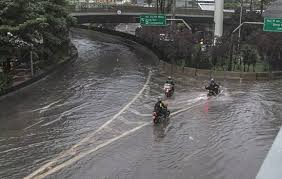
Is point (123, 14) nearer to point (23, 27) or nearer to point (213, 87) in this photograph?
point (23, 27)

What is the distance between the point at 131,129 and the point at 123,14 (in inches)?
1981

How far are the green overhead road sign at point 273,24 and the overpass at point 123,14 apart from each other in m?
24.9

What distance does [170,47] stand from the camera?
46812 mm

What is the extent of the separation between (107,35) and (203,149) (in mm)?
54907

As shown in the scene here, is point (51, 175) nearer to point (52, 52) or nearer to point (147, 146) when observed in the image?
point (147, 146)

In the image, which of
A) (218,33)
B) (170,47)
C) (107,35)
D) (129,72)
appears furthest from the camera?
(107,35)

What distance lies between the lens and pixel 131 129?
22.7m

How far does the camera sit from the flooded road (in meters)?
17.2

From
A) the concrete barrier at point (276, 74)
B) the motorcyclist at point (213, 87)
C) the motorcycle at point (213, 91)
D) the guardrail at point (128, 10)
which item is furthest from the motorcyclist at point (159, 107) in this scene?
the guardrail at point (128, 10)

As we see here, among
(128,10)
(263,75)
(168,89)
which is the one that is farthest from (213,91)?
(128,10)

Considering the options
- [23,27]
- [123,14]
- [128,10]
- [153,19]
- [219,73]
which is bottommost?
[219,73]

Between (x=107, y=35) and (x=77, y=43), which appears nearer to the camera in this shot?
(x=77, y=43)

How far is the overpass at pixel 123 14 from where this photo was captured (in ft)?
229

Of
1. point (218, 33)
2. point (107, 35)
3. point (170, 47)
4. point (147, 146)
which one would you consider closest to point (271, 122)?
point (147, 146)
